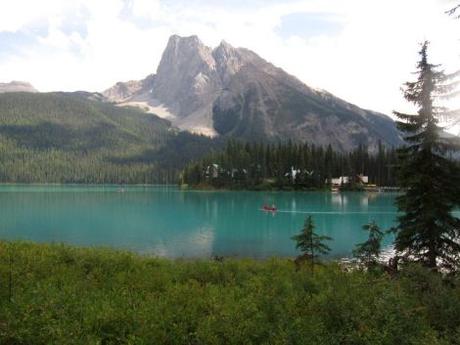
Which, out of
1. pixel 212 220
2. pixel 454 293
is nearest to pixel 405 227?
pixel 454 293

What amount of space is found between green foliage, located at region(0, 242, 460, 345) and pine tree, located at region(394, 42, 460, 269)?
9.39 m

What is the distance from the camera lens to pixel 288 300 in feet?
43.2

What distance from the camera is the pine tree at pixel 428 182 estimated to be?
25406 millimetres

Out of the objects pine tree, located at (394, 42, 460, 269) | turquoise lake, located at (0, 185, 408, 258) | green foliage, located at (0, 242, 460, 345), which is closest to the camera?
green foliage, located at (0, 242, 460, 345)

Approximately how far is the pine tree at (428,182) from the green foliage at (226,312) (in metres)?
9.39

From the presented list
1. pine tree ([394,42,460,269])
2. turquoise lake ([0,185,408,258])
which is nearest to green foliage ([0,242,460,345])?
pine tree ([394,42,460,269])

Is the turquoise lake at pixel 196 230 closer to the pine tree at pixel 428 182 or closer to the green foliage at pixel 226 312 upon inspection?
the pine tree at pixel 428 182

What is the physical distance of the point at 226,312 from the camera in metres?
11.4

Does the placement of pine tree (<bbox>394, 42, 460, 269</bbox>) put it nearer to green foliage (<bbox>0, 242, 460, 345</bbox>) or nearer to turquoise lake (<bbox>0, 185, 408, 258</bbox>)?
green foliage (<bbox>0, 242, 460, 345</bbox>)

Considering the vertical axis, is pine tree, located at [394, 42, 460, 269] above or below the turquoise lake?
above

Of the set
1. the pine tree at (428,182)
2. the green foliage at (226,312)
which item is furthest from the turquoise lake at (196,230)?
the green foliage at (226,312)

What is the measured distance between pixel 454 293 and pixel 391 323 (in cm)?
513

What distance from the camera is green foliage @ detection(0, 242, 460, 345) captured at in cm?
977

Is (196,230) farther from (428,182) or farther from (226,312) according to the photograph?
(226,312)
